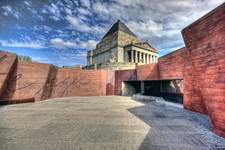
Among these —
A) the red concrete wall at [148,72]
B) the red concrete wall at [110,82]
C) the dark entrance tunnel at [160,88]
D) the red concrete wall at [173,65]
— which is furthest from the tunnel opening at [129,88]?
the red concrete wall at [173,65]

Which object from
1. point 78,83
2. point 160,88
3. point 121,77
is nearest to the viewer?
point 78,83

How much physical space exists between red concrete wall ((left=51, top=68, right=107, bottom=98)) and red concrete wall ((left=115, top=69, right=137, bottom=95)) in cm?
178

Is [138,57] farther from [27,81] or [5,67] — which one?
[5,67]

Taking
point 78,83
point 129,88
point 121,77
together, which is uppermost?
point 121,77

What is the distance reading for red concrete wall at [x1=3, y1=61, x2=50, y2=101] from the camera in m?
12.5

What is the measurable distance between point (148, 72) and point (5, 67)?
1288 cm

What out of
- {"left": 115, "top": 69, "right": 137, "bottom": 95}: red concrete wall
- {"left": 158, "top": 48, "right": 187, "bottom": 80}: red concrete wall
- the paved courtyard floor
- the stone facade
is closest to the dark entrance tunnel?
{"left": 115, "top": 69, "right": 137, "bottom": 95}: red concrete wall

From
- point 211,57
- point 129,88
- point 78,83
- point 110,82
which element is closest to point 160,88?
point 129,88

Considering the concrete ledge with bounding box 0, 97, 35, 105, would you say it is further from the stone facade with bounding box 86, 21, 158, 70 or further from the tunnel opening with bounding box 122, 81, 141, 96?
the stone facade with bounding box 86, 21, 158, 70

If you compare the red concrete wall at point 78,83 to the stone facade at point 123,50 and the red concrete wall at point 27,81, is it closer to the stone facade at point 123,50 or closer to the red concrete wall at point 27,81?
Result: the red concrete wall at point 27,81

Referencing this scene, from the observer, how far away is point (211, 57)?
206 inches

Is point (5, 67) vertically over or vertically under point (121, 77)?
over

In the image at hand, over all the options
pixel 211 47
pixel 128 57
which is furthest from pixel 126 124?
pixel 128 57

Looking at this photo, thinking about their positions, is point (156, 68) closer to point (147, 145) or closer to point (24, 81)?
point (147, 145)
